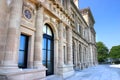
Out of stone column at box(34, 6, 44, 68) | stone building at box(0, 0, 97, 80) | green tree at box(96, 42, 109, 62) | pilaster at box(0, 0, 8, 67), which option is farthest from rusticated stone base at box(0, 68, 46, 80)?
green tree at box(96, 42, 109, 62)

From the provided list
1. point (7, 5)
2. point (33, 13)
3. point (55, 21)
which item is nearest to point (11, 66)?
point (7, 5)

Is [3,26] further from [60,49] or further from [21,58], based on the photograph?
[60,49]

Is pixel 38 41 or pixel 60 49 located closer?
pixel 38 41

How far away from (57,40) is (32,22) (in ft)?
11.2

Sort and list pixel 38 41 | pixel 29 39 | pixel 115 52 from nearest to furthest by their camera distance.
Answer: pixel 29 39 → pixel 38 41 → pixel 115 52

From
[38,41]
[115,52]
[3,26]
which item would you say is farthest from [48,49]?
[115,52]

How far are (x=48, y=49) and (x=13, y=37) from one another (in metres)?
4.40

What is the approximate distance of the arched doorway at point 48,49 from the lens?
349 inches

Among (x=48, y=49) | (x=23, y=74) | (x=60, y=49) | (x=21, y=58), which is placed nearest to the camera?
(x=23, y=74)

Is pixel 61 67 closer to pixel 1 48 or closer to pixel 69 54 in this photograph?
pixel 69 54

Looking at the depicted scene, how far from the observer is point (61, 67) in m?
9.67

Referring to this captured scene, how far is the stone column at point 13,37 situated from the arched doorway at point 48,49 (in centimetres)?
352

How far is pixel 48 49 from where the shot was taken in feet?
30.7

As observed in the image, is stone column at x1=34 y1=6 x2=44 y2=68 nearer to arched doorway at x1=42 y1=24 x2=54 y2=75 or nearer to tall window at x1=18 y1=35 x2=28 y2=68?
tall window at x1=18 y1=35 x2=28 y2=68
